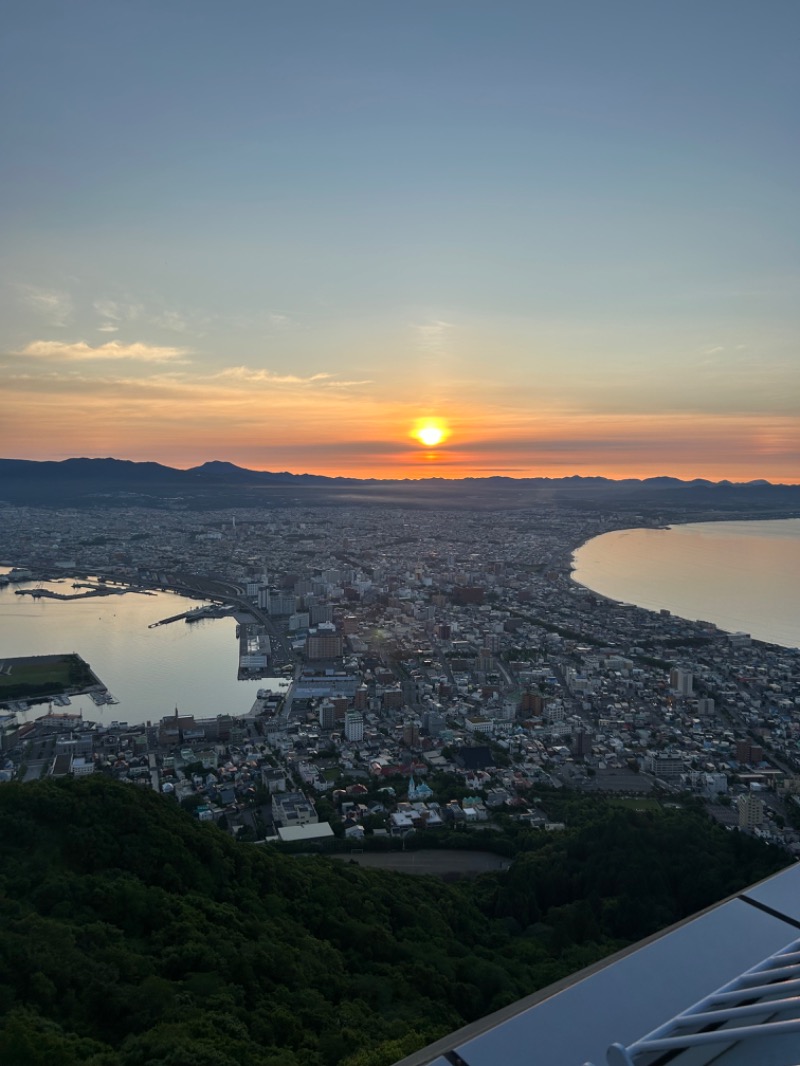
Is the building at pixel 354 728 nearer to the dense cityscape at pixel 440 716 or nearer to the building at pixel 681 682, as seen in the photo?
the dense cityscape at pixel 440 716

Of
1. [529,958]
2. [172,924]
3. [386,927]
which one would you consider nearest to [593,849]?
[529,958]

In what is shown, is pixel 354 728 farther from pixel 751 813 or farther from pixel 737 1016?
pixel 737 1016

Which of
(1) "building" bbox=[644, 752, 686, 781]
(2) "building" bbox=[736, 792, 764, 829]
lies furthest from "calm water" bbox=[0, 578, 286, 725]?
(2) "building" bbox=[736, 792, 764, 829]

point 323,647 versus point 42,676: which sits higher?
point 323,647

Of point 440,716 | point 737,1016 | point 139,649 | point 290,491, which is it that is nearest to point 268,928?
point 737,1016

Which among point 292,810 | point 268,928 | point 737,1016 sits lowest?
point 292,810

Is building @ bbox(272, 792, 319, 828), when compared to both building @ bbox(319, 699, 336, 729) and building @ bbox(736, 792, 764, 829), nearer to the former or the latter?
building @ bbox(319, 699, 336, 729)

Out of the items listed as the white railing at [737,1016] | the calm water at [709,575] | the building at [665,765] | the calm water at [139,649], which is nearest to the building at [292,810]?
the calm water at [139,649]
